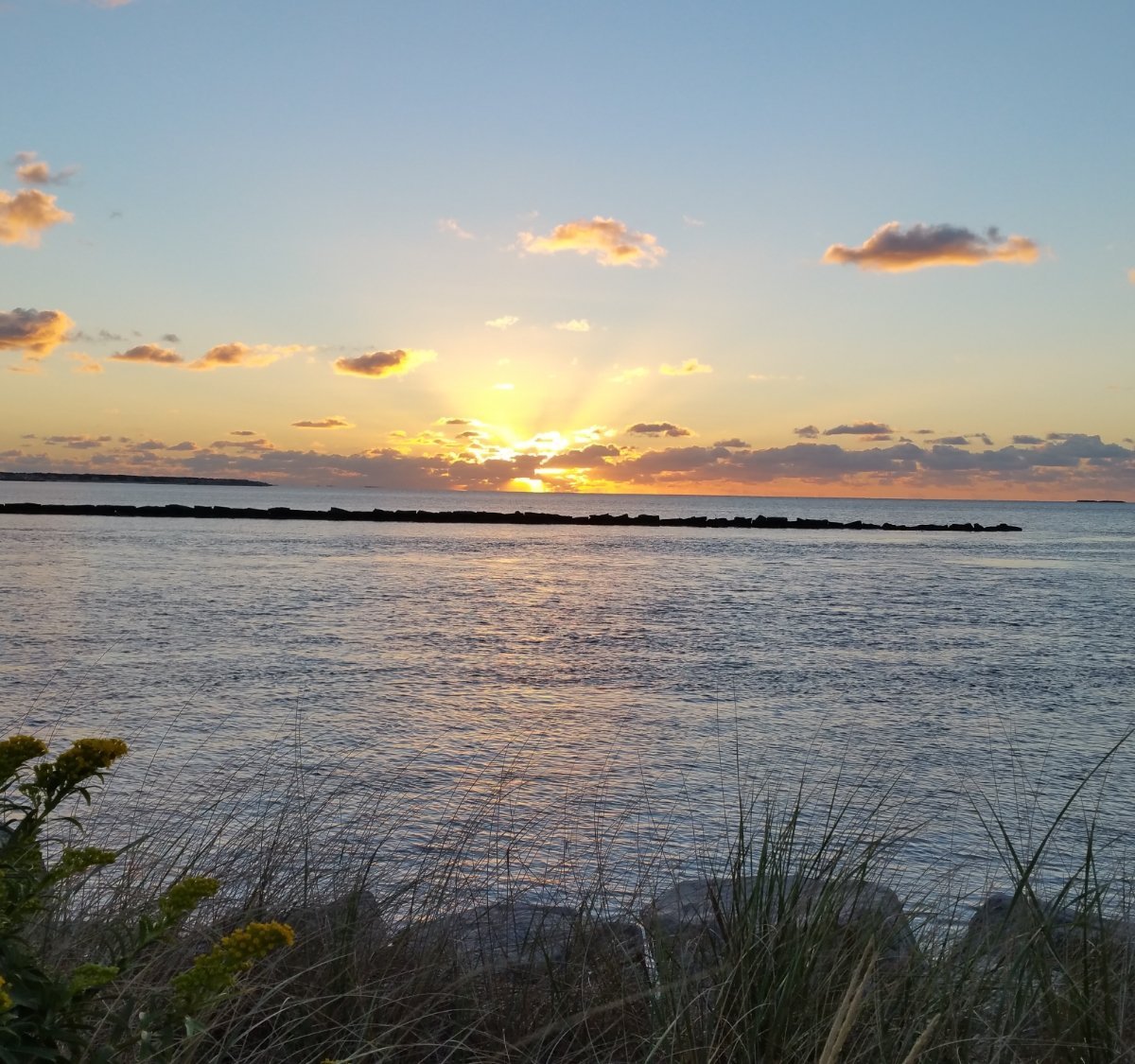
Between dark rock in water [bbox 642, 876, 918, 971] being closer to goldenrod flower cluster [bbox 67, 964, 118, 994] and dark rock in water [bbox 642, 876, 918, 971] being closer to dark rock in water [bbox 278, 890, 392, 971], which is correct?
dark rock in water [bbox 278, 890, 392, 971]

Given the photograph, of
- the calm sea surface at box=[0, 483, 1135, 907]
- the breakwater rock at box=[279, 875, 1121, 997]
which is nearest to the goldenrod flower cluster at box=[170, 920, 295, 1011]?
the breakwater rock at box=[279, 875, 1121, 997]

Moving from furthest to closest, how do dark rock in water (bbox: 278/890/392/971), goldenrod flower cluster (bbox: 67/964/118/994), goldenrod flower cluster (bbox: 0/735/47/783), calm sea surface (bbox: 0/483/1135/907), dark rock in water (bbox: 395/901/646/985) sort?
1. calm sea surface (bbox: 0/483/1135/907)
2. dark rock in water (bbox: 395/901/646/985)
3. dark rock in water (bbox: 278/890/392/971)
4. goldenrod flower cluster (bbox: 0/735/47/783)
5. goldenrod flower cluster (bbox: 67/964/118/994)

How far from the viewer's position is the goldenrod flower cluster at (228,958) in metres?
2.08

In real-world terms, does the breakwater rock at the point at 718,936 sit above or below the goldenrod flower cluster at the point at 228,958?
below

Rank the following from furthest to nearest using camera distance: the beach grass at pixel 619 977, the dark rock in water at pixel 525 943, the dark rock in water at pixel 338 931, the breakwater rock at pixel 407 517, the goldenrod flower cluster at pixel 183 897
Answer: the breakwater rock at pixel 407 517 → the dark rock in water at pixel 525 943 → the dark rock in water at pixel 338 931 → the beach grass at pixel 619 977 → the goldenrod flower cluster at pixel 183 897

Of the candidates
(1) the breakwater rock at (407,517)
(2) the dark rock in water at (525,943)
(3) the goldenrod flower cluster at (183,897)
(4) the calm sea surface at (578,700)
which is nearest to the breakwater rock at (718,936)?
(2) the dark rock in water at (525,943)

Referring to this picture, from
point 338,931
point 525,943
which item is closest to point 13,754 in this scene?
point 338,931

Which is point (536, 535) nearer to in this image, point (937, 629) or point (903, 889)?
point (937, 629)

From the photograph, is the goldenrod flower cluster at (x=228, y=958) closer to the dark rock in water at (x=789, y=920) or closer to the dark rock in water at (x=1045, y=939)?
the dark rock in water at (x=789, y=920)

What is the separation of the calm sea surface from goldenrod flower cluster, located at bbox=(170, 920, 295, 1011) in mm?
3113

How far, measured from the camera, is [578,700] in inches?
626

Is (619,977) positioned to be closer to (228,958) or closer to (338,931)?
(338,931)

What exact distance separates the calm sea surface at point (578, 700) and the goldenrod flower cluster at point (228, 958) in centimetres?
311

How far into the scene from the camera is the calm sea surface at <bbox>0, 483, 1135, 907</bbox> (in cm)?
883
